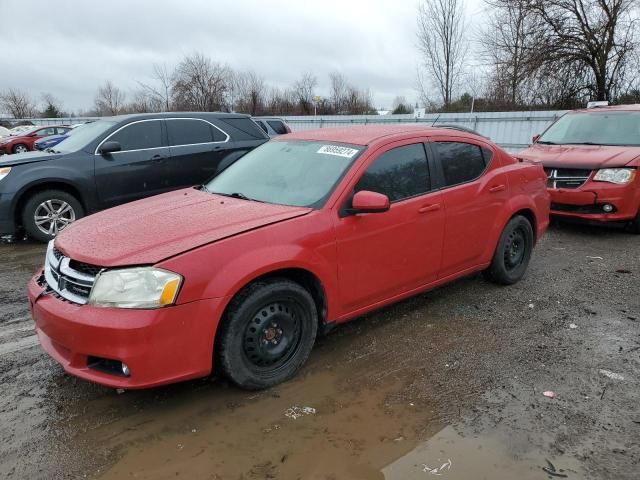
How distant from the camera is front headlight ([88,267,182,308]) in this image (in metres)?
2.72

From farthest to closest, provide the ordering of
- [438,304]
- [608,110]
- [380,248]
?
[608,110]
[438,304]
[380,248]

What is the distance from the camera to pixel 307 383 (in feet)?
10.9

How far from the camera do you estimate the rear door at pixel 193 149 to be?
7.68 m

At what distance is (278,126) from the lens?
53.4ft

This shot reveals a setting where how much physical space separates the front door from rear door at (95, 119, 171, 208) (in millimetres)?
4684

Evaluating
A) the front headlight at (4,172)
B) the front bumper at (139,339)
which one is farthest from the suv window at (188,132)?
the front bumper at (139,339)

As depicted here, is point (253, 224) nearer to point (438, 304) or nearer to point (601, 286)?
point (438, 304)

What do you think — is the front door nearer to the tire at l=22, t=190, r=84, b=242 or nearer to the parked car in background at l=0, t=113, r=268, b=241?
the parked car in background at l=0, t=113, r=268, b=241

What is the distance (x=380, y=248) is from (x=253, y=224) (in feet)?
3.39

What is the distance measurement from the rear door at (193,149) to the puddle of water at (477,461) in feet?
18.9

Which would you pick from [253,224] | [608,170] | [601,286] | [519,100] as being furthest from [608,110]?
[519,100]

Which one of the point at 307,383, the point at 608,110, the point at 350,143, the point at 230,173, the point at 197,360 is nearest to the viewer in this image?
the point at 197,360

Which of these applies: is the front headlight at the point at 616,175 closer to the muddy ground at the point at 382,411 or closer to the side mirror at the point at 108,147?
the muddy ground at the point at 382,411

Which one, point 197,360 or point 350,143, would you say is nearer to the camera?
point 197,360
